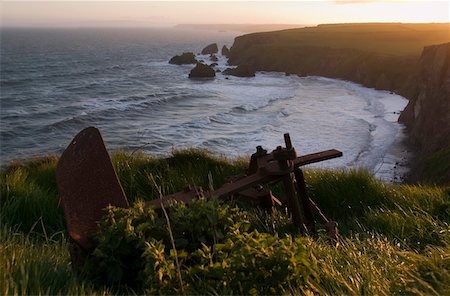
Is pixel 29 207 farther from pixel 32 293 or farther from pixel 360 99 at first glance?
pixel 360 99

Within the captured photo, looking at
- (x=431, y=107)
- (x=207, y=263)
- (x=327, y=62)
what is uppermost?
(x=207, y=263)

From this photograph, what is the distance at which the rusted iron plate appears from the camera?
4.02m

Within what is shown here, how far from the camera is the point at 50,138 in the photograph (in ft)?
119

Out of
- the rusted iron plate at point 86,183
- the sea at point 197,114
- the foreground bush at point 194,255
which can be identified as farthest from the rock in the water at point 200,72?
the foreground bush at point 194,255

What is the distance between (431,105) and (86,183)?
34441 mm

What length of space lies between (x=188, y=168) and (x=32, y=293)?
265 inches

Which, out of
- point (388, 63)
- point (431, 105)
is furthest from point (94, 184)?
point (388, 63)

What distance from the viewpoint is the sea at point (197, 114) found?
3291 centimetres

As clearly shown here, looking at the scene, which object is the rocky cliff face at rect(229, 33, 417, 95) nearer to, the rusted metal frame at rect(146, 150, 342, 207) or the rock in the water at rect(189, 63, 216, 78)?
the rock in the water at rect(189, 63, 216, 78)

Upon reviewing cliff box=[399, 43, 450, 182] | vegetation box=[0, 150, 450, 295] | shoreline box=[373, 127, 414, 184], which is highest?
vegetation box=[0, 150, 450, 295]

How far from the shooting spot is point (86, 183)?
428 cm

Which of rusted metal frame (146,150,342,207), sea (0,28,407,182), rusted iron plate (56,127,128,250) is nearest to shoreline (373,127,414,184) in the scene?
sea (0,28,407,182)

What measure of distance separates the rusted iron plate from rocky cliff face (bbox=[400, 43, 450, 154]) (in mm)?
28069

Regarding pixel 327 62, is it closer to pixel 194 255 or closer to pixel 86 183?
pixel 86 183
